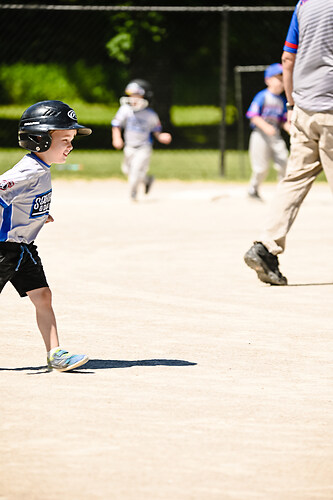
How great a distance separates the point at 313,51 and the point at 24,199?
3281 mm

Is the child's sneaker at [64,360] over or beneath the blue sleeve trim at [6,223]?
beneath

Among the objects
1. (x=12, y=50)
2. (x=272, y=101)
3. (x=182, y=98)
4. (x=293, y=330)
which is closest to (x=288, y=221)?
(x=293, y=330)

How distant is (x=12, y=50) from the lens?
31.2 meters

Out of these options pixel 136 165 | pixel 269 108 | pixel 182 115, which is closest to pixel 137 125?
pixel 136 165

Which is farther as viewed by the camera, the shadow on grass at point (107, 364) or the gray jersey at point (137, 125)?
the gray jersey at point (137, 125)

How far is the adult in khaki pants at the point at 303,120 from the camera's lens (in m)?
7.81

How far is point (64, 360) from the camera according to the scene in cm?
536

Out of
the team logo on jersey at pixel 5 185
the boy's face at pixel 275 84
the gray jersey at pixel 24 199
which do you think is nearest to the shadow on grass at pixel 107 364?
the gray jersey at pixel 24 199

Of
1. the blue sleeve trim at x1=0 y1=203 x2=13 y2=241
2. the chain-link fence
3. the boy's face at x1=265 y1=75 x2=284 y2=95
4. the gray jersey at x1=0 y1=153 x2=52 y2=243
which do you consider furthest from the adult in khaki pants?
the chain-link fence

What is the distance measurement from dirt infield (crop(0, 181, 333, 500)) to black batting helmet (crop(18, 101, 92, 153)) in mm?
1142

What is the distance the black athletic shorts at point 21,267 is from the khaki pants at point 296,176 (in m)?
2.85

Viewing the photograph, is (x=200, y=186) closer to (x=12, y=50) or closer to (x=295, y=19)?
(x=295, y=19)

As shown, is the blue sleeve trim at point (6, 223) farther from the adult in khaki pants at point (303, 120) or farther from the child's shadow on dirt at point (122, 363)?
the adult in khaki pants at point (303, 120)

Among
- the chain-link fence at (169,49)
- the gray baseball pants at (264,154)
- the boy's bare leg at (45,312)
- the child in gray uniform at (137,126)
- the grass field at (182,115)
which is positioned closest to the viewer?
the boy's bare leg at (45,312)
